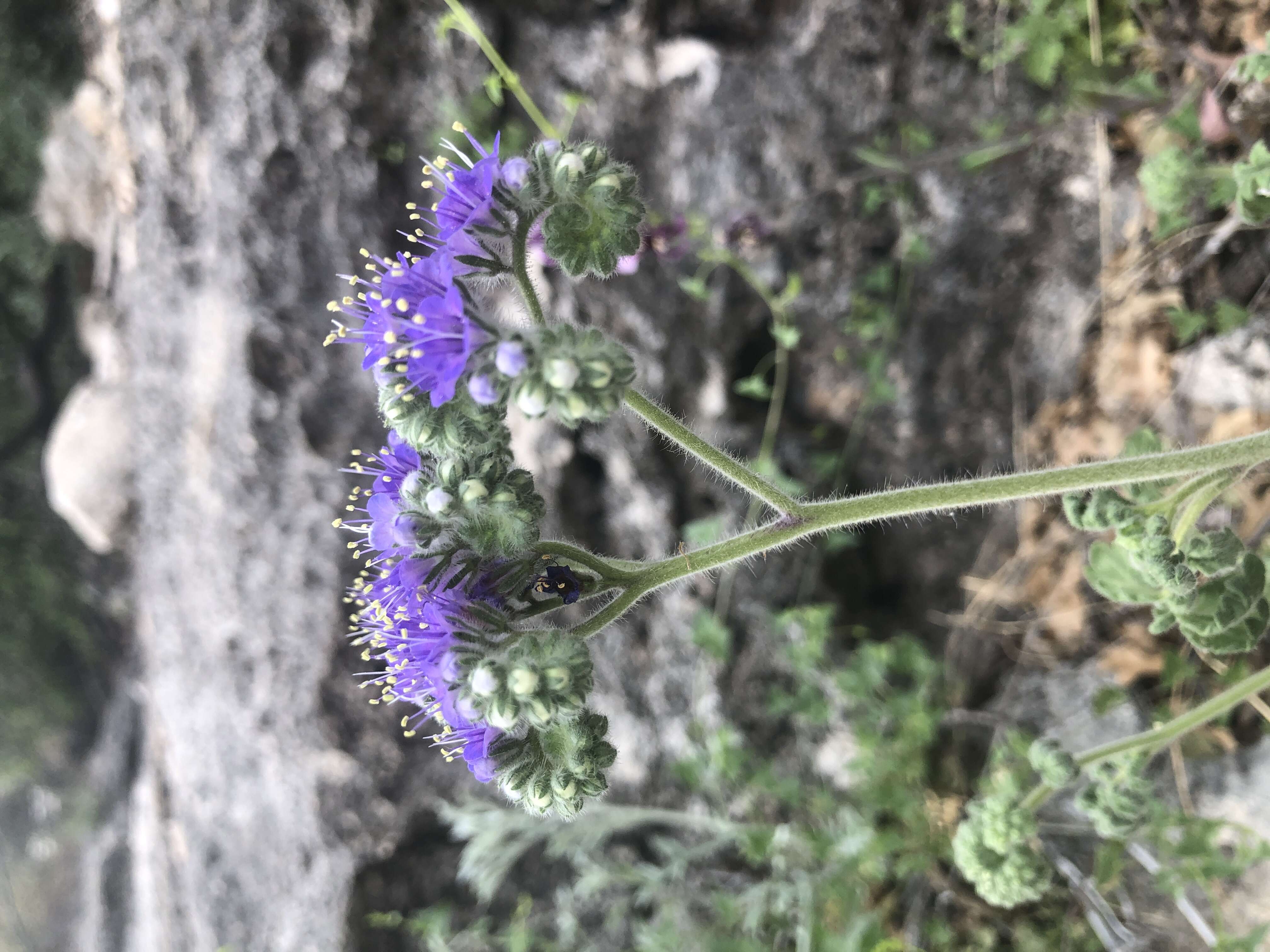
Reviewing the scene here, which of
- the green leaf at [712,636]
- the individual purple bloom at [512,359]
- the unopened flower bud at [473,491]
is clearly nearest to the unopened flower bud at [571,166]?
the individual purple bloom at [512,359]

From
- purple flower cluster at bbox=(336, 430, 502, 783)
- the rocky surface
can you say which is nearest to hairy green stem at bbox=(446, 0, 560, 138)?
the rocky surface

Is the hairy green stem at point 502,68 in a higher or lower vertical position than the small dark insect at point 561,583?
higher

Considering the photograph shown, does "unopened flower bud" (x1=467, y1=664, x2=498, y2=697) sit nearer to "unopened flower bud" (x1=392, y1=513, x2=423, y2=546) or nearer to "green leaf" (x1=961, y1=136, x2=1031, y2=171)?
"unopened flower bud" (x1=392, y1=513, x2=423, y2=546)

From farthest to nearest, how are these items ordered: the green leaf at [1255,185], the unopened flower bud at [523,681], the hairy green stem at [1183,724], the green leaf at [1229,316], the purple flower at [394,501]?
the green leaf at [1229,316]
the hairy green stem at [1183,724]
the green leaf at [1255,185]
the purple flower at [394,501]
the unopened flower bud at [523,681]

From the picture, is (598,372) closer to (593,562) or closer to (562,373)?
(562,373)

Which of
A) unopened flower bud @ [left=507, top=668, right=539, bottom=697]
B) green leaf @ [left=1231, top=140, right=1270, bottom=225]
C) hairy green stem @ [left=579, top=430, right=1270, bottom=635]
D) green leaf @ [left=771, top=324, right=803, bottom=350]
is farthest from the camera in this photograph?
green leaf @ [left=771, top=324, right=803, bottom=350]

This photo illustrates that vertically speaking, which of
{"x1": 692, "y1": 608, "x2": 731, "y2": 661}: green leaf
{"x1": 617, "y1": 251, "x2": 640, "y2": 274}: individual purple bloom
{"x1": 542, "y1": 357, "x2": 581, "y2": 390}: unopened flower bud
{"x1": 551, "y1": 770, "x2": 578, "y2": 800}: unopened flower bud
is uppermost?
{"x1": 617, "y1": 251, "x2": 640, "y2": 274}: individual purple bloom

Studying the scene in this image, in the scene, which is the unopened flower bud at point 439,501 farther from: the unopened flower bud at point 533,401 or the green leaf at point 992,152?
the green leaf at point 992,152
